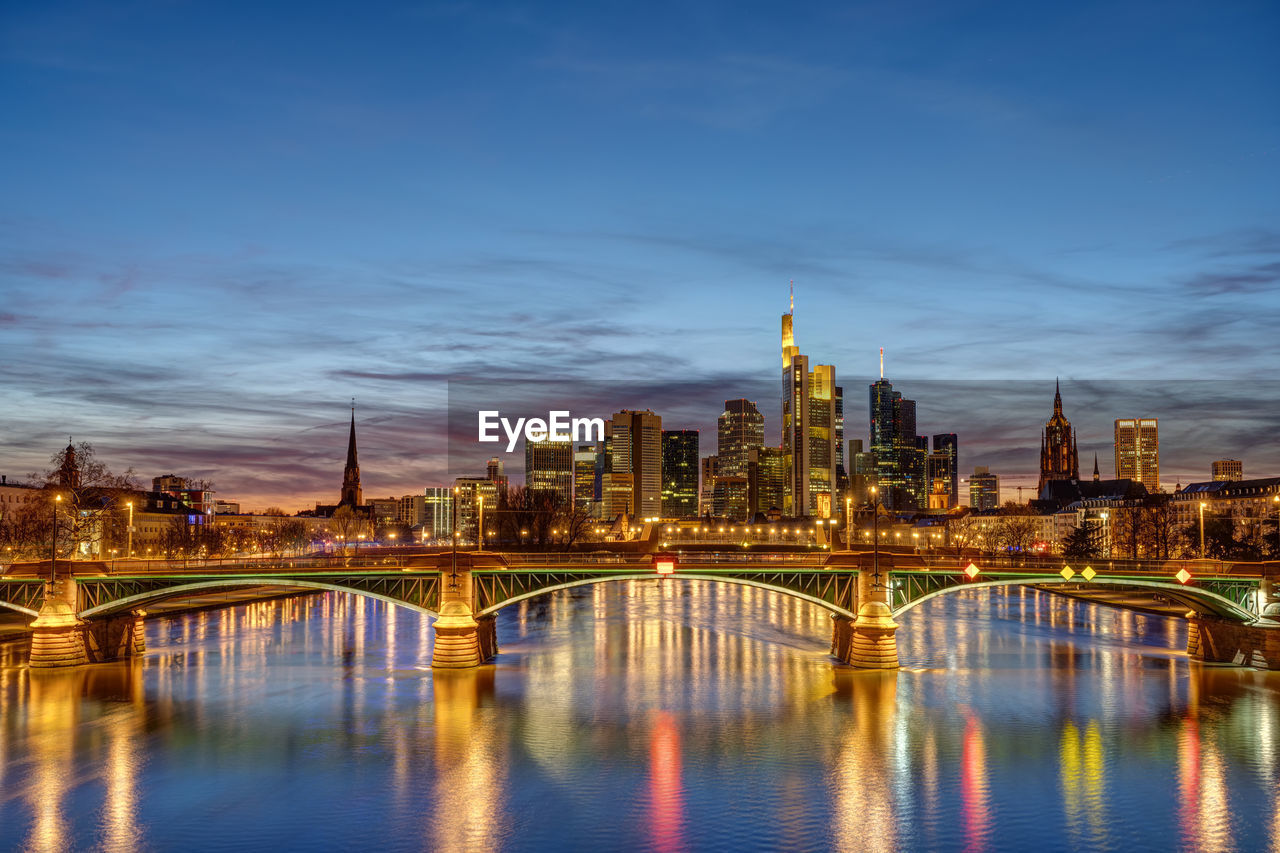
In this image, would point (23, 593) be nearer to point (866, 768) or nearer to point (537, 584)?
point (537, 584)

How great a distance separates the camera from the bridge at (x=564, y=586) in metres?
80.0

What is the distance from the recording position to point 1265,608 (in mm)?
80312

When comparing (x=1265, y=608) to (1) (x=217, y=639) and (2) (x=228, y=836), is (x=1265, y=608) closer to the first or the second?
(2) (x=228, y=836)

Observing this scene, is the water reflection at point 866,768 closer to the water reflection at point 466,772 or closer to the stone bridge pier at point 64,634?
the water reflection at point 466,772

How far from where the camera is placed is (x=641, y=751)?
56625 mm

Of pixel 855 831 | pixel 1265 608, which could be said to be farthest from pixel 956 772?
pixel 1265 608

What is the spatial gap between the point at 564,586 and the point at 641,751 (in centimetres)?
2495

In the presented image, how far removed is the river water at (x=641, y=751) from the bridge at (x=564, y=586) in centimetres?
316

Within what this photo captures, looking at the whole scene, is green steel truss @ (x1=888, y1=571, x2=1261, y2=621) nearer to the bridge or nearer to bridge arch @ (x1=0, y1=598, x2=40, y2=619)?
the bridge

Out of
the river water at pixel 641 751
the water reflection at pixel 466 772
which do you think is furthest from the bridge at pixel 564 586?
the water reflection at pixel 466 772

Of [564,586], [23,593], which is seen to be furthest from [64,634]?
[564,586]

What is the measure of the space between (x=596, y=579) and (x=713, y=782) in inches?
1198

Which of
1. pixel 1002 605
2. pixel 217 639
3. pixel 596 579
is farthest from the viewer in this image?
pixel 1002 605

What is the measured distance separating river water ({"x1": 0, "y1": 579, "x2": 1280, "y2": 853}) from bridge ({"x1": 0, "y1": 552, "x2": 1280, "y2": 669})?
316 centimetres
